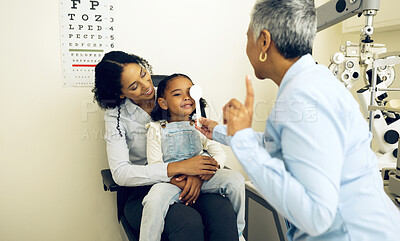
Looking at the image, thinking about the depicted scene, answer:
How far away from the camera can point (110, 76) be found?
4.62 ft

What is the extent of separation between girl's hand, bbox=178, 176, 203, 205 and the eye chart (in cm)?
88

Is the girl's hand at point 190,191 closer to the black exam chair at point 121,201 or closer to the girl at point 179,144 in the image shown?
the girl at point 179,144

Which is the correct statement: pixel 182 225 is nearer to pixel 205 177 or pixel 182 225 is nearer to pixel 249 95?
pixel 205 177

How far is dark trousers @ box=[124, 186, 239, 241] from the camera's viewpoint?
112 centimetres

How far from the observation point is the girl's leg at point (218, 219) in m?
1.17

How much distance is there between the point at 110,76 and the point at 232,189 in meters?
0.70

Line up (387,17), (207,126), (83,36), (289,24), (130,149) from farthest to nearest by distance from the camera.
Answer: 1. (387,17)
2. (83,36)
3. (130,149)
4. (207,126)
5. (289,24)

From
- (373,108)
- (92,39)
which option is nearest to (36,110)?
(92,39)

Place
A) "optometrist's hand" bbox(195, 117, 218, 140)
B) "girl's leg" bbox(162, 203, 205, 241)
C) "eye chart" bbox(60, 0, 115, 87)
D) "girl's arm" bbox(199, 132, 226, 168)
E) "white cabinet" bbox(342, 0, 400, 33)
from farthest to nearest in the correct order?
1. "white cabinet" bbox(342, 0, 400, 33)
2. "eye chart" bbox(60, 0, 115, 87)
3. "girl's arm" bbox(199, 132, 226, 168)
4. "optometrist's hand" bbox(195, 117, 218, 140)
5. "girl's leg" bbox(162, 203, 205, 241)

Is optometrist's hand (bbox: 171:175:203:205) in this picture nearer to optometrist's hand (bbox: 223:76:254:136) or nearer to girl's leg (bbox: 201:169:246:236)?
girl's leg (bbox: 201:169:246:236)

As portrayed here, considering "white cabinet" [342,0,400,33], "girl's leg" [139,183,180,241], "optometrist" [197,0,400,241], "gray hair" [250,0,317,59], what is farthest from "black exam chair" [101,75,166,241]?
"white cabinet" [342,0,400,33]

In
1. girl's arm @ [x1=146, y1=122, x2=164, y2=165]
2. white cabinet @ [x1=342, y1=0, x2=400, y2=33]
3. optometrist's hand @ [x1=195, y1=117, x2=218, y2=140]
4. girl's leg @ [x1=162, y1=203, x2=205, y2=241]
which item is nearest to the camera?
girl's leg @ [x1=162, y1=203, x2=205, y2=241]

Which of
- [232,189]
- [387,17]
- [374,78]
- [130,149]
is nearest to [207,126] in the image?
[232,189]

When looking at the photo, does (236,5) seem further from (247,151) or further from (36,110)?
(247,151)
